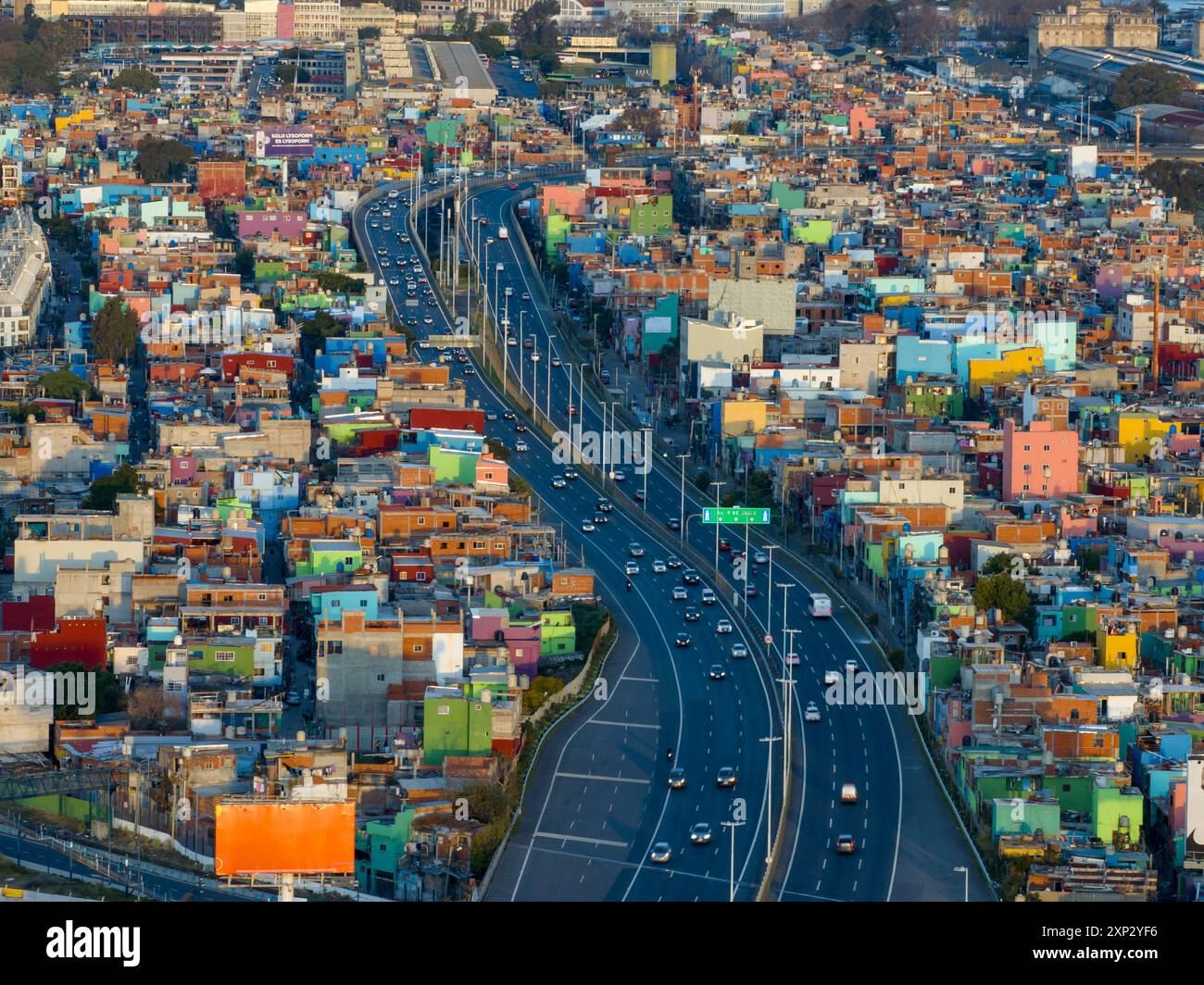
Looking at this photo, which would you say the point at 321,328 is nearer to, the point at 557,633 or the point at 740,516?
the point at 740,516

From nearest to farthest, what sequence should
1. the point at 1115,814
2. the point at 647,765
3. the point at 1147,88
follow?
the point at 1115,814 < the point at 647,765 < the point at 1147,88

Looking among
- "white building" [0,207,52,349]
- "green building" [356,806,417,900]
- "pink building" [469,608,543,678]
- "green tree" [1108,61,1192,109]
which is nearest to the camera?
"green building" [356,806,417,900]

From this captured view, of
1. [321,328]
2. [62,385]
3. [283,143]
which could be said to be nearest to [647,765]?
[62,385]

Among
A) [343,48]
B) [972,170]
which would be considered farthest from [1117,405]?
[343,48]

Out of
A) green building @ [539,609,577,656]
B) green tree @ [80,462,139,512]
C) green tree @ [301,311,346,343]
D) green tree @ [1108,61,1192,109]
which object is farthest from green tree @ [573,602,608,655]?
green tree @ [1108,61,1192,109]

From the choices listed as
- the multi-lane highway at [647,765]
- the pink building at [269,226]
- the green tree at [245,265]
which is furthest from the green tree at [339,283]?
the multi-lane highway at [647,765]

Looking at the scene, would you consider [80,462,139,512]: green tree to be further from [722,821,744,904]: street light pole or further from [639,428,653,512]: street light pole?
[722,821,744,904]: street light pole

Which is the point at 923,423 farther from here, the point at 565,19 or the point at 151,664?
the point at 565,19

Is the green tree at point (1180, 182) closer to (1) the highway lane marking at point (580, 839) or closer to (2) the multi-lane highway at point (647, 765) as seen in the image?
(2) the multi-lane highway at point (647, 765)
